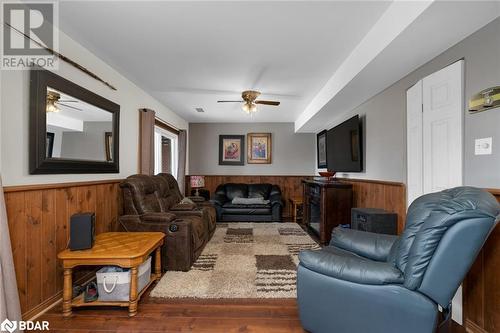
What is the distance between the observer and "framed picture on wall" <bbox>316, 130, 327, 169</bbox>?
17.9ft

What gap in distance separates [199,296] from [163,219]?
3.19 ft

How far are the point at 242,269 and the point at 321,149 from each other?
12.2 ft

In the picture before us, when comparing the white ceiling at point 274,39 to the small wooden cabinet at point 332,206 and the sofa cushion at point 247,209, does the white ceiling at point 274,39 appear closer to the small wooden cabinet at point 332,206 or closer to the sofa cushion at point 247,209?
the small wooden cabinet at point 332,206

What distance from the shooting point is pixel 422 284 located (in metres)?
1.34

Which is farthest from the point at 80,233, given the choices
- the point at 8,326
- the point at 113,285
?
the point at 8,326

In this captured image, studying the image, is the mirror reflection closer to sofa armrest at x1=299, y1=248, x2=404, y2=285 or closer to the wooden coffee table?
the wooden coffee table

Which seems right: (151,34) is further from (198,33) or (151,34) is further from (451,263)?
(451,263)

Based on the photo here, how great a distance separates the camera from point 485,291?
169 centimetres

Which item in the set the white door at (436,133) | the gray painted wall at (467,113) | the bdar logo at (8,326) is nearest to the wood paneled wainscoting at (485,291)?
the white door at (436,133)

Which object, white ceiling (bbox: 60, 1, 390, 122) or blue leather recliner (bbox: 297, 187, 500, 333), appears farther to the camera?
white ceiling (bbox: 60, 1, 390, 122)

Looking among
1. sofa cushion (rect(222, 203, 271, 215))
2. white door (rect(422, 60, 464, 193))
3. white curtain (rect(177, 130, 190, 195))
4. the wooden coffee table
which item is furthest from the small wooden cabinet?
white curtain (rect(177, 130, 190, 195))

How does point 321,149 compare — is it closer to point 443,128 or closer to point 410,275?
A: point 443,128

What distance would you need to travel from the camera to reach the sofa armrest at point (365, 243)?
195cm

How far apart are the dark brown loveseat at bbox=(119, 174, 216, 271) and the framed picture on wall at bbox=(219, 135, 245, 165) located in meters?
2.68
